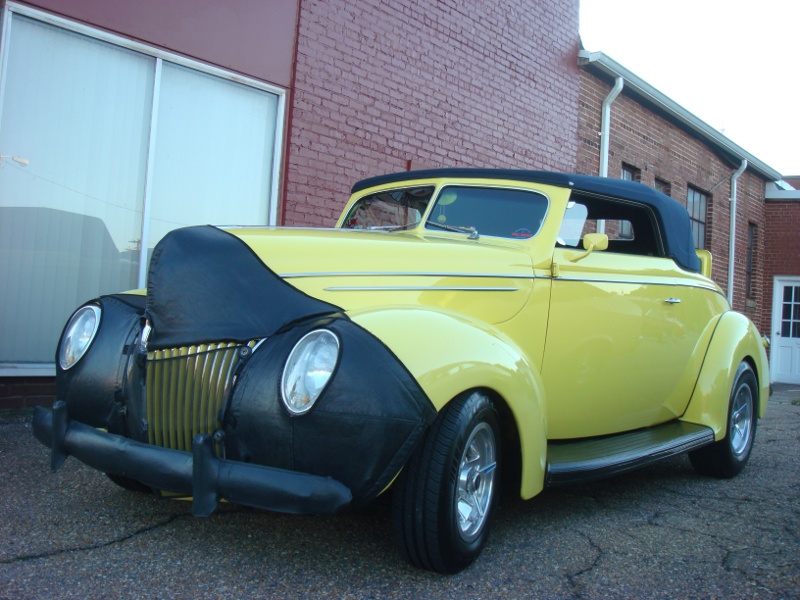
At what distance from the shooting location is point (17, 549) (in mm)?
2891

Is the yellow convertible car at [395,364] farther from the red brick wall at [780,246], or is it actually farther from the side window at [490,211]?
the red brick wall at [780,246]

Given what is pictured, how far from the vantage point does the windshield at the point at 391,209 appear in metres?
4.21

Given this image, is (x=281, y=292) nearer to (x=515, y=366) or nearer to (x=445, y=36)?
(x=515, y=366)

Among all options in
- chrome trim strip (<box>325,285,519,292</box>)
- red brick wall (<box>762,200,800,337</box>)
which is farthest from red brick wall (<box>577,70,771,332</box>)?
chrome trim strip (<box>325,285,519,292</box>)

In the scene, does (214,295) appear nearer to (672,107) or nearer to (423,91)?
(423,91)

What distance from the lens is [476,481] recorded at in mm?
2920

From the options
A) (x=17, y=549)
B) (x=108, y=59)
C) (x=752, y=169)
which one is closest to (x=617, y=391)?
(x=17, y=549)

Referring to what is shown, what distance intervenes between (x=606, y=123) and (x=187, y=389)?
32.0ft

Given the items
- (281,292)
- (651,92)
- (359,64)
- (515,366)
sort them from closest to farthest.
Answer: (281,292), (515,366), (359,64), (651,92)

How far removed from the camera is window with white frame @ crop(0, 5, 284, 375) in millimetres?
5340

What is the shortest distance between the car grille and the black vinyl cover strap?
0.04m

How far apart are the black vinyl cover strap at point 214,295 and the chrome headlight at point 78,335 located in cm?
39

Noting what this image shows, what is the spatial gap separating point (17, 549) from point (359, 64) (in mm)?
5685

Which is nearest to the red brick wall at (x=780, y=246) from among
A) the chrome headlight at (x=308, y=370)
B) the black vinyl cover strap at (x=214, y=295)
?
the black vinyl cover strap at (x=214, y=295)
